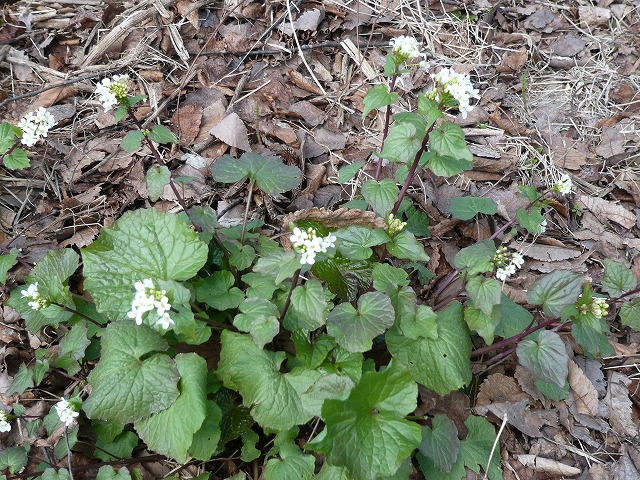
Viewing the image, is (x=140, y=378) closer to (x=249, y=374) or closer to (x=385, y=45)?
(x=249, y=374)

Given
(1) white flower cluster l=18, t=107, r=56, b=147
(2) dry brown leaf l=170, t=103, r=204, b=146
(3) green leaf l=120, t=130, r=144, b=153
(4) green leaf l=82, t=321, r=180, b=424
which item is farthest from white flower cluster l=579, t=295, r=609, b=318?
(1) white flower cluster l=18, t=107, r=56, b=147

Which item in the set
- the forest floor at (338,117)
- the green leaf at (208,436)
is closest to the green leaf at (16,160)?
the forest floor at (338,117)

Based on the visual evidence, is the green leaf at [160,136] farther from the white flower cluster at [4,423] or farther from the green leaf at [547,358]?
the green leaf at [547,358]

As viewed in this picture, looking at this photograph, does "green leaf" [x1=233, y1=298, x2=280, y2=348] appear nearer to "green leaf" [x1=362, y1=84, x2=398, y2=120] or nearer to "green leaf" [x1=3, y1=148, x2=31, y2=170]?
"green leaf" [x1=362, y1=84, x2=398, y2=120]

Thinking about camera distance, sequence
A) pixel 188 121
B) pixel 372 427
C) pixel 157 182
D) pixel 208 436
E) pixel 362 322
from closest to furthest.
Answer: pixel 372 427
pixel 362 322
pixel 208 436
pixel 157 182
pixel 188 121

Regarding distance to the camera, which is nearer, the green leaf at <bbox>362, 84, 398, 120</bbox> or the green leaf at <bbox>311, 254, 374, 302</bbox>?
the green leaf at <bbox>362, 84, 398, 120</bbox>

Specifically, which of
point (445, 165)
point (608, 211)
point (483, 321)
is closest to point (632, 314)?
point (483, 321)

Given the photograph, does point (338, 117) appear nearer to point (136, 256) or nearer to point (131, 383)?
point (136, 256)
